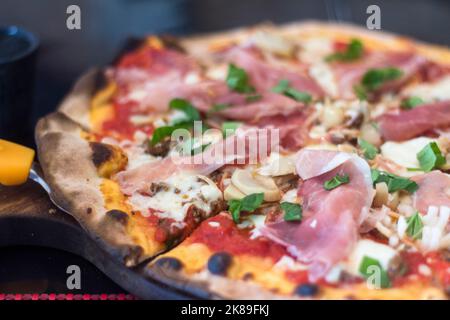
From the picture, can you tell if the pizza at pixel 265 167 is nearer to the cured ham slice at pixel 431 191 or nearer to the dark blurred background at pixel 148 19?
the cured ham slice at pixel 431 191

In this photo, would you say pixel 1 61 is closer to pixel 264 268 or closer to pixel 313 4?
pixel 264 268

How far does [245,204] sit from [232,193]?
85 mm

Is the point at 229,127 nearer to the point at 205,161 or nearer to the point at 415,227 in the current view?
the point at 205,161

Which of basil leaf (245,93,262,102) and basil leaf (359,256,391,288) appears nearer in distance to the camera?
basil leaf (359,256,391,288)

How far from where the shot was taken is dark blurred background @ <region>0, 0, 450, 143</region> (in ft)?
15.4

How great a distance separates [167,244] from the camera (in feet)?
8.28

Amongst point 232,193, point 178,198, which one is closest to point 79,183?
point 178,198

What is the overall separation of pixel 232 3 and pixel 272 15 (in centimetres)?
36

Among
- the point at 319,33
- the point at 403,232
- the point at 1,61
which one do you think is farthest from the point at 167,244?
the point at 319,33

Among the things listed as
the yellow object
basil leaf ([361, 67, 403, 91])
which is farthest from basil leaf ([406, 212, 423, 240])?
the yellow object

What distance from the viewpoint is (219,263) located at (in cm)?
233

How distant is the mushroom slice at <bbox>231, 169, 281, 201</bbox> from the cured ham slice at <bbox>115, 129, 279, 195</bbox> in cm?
9

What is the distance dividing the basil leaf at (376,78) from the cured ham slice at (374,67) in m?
0.03

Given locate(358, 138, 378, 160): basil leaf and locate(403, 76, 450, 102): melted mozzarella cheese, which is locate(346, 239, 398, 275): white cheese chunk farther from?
locate(403, 76, 450, 102): melted mozzarella cheese
